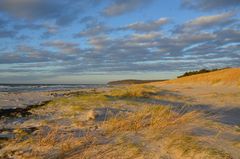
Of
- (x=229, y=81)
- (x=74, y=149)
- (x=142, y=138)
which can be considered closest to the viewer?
(x=74, y=149)

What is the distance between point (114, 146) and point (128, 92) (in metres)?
11.6

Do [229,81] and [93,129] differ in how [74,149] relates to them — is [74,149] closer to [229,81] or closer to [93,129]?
[93,129]

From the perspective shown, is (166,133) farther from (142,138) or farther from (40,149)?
(40,149)

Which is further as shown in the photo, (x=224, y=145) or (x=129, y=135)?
(x=129, y=135)

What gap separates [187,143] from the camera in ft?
18.5

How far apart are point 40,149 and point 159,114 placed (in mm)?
2724

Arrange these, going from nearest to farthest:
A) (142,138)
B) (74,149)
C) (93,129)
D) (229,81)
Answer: (74,149), (142,138), (93,129), (229,81)

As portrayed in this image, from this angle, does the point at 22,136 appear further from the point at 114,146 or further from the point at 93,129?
the point at 114,146

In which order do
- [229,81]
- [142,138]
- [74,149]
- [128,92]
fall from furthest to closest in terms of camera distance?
[229,81]
[128,92]
[142,138]
[74,149]

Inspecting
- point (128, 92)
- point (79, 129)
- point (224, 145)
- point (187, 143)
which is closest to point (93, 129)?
point (79, 129)

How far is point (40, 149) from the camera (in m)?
5.45

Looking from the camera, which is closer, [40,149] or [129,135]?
[40,149]

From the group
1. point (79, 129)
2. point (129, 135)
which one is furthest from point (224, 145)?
point (79, 129)

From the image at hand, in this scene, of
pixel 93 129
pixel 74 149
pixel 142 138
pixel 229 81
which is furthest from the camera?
pixel 229 81
